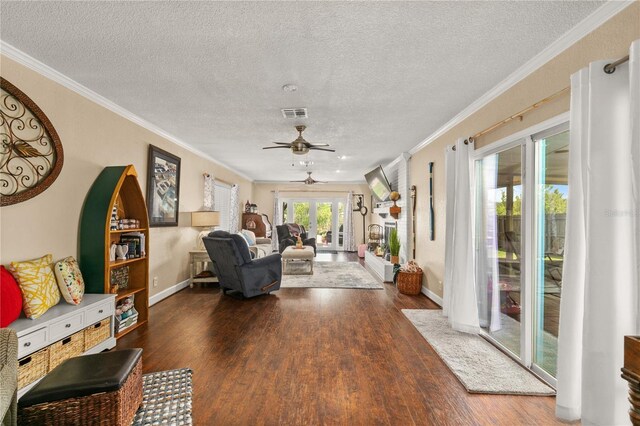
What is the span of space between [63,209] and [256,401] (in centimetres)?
243

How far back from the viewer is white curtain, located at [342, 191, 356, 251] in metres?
10.4

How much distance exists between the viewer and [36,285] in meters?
2.30

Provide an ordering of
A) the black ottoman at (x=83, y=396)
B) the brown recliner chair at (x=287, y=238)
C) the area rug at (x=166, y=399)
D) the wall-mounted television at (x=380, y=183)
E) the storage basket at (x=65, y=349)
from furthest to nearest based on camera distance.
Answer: the brown recliner chair at (x=287, y=238) < the wall-mounted television at (x=380, y=183) < the storage basket at (x=65, y=349) < the area rug at (x=166, y=399) < the black ottoman at (x=83, y=396)

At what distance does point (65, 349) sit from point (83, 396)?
112cm

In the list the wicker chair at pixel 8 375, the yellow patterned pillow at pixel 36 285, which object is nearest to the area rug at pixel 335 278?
the yellow patterned pillow at pixel 36 285

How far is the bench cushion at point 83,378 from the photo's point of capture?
152 centimetres

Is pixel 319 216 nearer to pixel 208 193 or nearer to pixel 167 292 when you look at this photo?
pixel 208 193

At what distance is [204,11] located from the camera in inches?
71.6

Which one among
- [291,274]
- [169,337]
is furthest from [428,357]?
[291,274]

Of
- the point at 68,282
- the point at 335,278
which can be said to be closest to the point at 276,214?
the point at 335,278

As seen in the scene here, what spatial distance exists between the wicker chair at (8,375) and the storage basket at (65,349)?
1.07m

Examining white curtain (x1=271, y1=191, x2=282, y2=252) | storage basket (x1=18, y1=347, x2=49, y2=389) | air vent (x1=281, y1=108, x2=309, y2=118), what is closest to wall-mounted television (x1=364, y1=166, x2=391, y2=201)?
air vent (x1=281, y1=108, x2=309, y2=118)

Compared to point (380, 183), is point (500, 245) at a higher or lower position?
lower

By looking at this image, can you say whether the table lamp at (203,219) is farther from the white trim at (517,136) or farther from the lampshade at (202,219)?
the white trim at (517,136)
